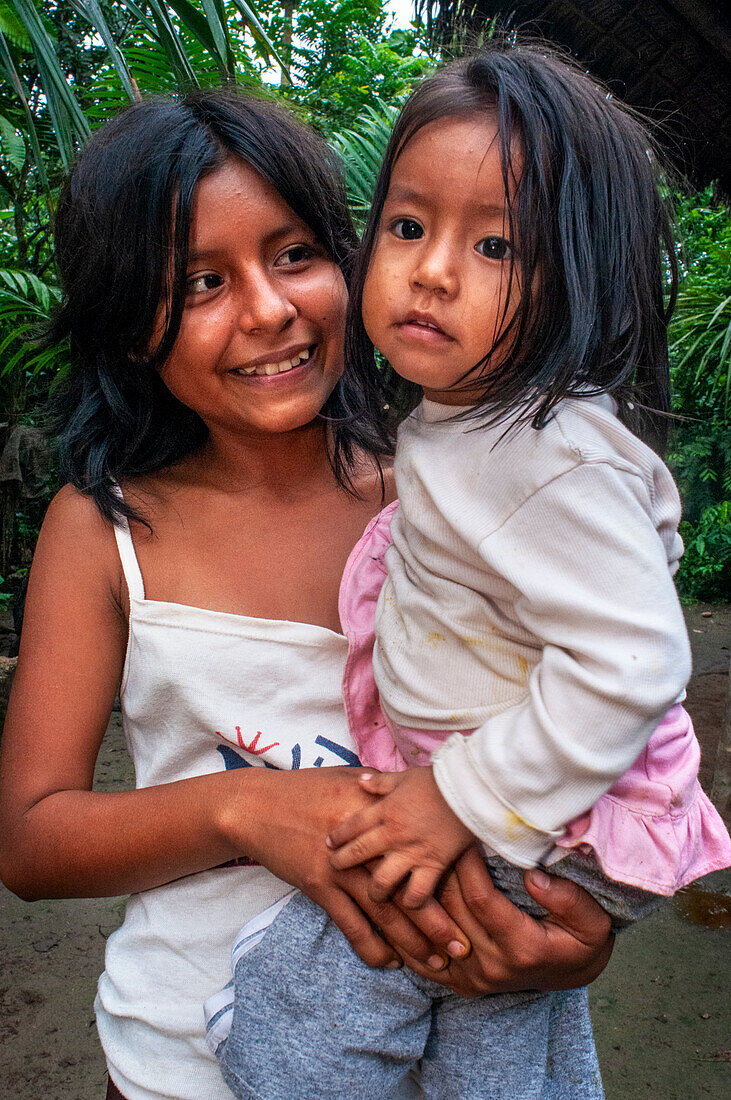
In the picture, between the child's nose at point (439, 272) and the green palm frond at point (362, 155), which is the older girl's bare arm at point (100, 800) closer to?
the child's nose at point (439, 272)

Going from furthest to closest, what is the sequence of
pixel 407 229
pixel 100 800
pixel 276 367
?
pixel 276 367, pixel 100 800, pixel 407 229

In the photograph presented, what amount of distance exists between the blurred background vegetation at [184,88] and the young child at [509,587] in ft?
1.06

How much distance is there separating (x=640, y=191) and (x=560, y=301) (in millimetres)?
185

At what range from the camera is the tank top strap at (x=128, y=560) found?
51.5 inches

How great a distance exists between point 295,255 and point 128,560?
0.52 meters

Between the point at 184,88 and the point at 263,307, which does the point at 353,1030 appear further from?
the point at 184,88

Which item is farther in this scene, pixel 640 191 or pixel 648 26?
pixel 648 26

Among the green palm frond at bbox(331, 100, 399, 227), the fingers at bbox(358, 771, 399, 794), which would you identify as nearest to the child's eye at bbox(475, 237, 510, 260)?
the fingers at bbox(358, 771, 399, 794)

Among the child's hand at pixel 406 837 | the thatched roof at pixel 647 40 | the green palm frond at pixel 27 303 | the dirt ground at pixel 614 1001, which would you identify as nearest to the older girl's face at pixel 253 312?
the child's hand at pixel 406 837

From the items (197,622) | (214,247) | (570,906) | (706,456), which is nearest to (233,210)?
(214,247)

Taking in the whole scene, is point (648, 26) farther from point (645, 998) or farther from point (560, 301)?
point (645, 998)

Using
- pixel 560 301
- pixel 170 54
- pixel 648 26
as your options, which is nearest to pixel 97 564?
pixel 560 301

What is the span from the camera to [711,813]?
1.09 metres

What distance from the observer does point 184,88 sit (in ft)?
5.42
